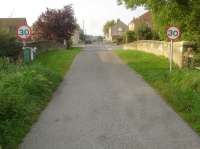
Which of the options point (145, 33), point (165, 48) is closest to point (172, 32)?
point (165, 48)

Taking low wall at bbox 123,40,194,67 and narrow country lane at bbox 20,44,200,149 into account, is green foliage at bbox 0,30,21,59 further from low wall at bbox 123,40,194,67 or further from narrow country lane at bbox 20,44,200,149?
narrow country lane at bbox 20,44,200,149

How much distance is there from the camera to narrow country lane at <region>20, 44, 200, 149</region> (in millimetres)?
9117

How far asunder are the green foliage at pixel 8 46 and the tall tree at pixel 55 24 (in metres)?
32.3

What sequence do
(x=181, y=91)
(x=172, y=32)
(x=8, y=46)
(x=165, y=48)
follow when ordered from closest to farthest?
(x=181, y=91), (x=172, y=32), (x=8, y=46), (x=165, y=48)

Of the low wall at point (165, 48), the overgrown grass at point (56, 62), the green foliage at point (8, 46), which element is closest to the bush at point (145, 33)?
the low wall at point (165, 48)

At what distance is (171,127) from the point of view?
10477 millimetres

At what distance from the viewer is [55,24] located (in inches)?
2447

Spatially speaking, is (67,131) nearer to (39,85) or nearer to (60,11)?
(39,85)

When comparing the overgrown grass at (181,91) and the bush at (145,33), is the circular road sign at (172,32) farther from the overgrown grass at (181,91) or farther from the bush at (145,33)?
the bush at (145,33)

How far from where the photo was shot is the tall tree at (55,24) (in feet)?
203

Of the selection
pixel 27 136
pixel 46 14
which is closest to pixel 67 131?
pixel 27 136

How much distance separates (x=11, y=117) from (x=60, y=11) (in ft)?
175

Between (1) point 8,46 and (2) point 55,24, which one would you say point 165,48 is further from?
(2) point 55,24

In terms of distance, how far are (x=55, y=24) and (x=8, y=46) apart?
35.1 meters
